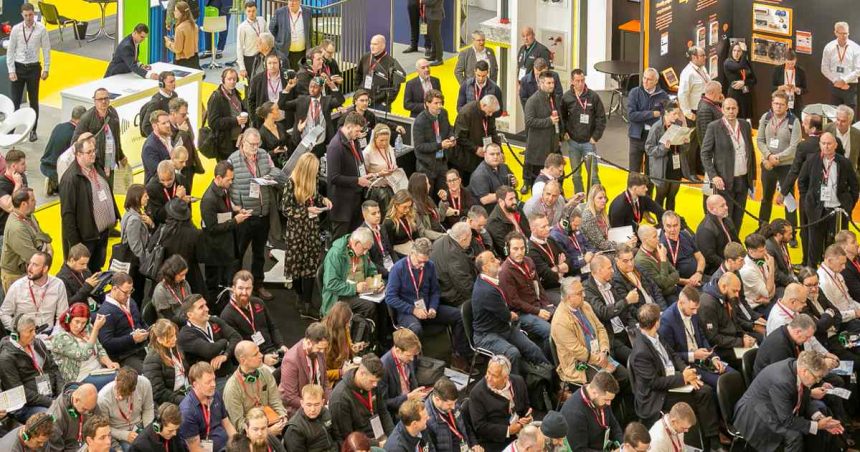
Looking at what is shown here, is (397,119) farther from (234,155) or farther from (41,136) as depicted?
(41,136)

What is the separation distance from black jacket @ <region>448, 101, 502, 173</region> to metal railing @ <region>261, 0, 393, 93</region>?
3.19 meters

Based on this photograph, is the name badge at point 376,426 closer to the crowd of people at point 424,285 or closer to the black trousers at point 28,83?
the crowd of people at point 424,285

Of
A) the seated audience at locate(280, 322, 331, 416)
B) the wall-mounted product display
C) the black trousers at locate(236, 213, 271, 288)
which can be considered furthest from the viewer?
the wall-mounted product display

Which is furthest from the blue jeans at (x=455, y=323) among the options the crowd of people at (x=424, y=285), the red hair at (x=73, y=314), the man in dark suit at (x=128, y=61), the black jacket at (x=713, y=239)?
the man in dark suit at (x=128, y=61)

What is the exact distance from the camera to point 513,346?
10.3 metres

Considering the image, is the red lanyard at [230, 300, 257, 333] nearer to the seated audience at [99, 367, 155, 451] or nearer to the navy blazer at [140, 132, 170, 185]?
the seated audience at [99, 367, 155, 451]

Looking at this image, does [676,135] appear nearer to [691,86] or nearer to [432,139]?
[691,86]

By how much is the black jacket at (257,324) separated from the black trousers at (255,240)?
1.51 meters

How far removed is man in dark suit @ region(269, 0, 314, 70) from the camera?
51.6 ft

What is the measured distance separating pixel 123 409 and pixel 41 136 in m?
7.44

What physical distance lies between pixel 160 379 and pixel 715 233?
4.84 meters

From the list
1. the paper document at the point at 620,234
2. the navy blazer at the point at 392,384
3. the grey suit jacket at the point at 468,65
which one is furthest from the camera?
the grey suit jacket at the point at 468,65

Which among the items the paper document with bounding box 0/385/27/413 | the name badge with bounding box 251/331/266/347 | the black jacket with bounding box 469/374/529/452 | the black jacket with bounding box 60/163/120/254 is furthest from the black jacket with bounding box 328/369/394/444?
the black jacket with bounding box 60/163/120/254

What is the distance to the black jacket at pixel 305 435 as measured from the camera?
8.69 meters
